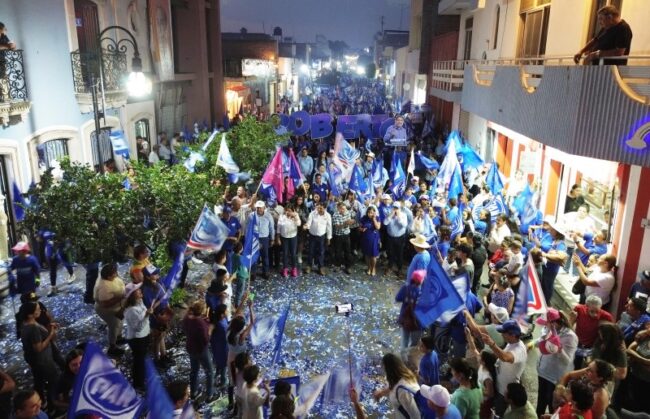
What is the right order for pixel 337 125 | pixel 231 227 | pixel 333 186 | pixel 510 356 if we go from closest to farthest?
pixel 510 356
pixel 231 227
pixel 333 186
pixel 337 125

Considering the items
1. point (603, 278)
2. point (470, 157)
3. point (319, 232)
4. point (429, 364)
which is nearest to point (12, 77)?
point (319, 232)

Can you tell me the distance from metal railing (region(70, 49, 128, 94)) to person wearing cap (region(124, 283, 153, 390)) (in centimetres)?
691

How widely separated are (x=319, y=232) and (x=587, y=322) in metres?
6.18

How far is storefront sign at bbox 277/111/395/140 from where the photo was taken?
21.9m

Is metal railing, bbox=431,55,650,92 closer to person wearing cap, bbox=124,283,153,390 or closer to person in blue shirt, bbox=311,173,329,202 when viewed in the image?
person in blue shirt, bbox=311,173,329,202

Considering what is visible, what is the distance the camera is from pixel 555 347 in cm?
602

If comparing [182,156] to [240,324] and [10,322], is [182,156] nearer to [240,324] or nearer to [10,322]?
[10,322]

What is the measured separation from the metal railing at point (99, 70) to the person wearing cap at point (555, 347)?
10841 mm

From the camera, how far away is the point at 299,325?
958 cm

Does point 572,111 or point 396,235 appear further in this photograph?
point 396,235

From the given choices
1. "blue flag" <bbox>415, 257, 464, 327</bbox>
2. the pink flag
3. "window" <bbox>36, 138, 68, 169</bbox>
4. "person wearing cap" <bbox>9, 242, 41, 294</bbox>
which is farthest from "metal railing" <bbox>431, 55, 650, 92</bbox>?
"window" <bbox>36, 138, 68, 169</bbox>

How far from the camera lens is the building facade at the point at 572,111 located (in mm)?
7605

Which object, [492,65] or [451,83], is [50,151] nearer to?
[492,65]

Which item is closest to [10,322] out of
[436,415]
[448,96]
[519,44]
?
[436,415]
